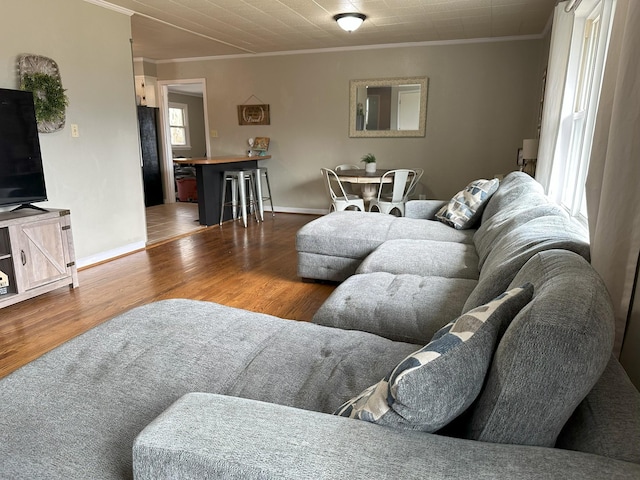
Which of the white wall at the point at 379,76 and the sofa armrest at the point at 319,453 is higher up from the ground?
the white wall at the point at 379,76

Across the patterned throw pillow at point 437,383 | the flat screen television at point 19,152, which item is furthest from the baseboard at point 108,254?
the patterned throw pillow at point 437,383

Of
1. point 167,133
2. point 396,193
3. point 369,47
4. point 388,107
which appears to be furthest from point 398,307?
point 167,133

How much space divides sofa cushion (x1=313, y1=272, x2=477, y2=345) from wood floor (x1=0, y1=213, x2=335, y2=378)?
855mm

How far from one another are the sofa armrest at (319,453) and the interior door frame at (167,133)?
671 cm

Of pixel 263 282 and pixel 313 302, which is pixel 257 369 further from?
pixel 263 282

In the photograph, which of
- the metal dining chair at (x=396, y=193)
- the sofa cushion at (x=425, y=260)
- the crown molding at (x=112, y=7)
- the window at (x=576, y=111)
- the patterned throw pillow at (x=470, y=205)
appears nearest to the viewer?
the sofa cushion at (x=425, y=260)

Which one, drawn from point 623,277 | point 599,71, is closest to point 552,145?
point 599,71

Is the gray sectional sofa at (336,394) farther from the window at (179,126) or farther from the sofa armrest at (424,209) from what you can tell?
the window at (179,126)

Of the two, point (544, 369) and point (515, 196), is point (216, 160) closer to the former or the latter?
point (515, 196)

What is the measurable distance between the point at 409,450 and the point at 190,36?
18.6 feet

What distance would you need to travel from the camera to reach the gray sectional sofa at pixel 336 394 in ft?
2.61

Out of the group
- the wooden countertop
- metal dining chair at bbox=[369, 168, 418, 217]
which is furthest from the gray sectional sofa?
the wooden countertop

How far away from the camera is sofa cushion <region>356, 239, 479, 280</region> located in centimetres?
250

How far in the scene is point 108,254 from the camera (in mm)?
4285
